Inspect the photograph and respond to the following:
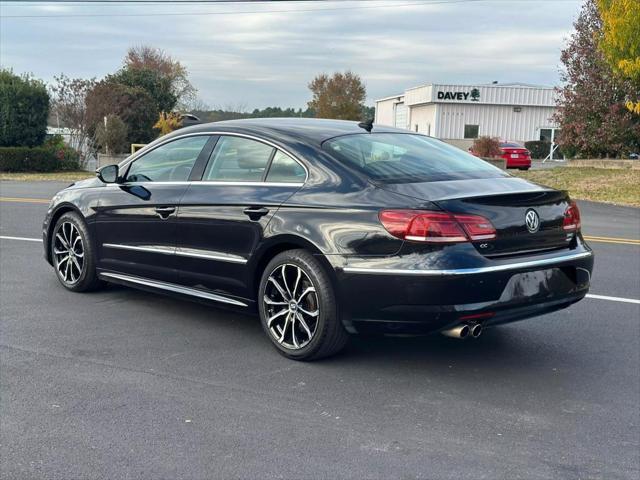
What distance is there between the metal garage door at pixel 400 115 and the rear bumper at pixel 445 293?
58.7m

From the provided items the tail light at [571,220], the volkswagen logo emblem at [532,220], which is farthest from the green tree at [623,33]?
the volkswagen logo emblem at [532,220]

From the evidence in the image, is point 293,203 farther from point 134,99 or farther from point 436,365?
point 134,99

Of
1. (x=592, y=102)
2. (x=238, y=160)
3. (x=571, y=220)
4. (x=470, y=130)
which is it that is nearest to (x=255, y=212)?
(x=238, y=160)

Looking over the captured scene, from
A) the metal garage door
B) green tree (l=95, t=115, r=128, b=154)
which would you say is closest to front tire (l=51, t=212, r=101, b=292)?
green tree (l=95, t=115, r=128, b=154)

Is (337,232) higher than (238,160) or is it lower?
lower

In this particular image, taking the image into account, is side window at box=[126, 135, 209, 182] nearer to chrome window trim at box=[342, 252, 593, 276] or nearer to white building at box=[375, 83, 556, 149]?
chrome window trim at box=[342, 252, 593, 276]

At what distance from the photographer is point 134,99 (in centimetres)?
3466

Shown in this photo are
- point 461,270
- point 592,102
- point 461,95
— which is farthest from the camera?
point 461,95

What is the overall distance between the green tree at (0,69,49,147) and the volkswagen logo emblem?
26.4 metres

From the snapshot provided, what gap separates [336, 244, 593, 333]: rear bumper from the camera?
4195mm

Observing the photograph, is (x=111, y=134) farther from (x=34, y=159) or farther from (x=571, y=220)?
(x=571, y=220)

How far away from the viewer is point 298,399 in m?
4.24

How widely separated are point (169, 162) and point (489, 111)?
5071 cm

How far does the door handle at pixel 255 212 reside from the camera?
16.3 ft
